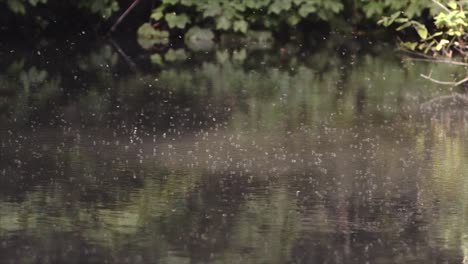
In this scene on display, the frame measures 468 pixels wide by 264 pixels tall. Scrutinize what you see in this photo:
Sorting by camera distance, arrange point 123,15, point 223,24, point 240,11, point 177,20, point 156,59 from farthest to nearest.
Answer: point 123,15 < point 240,11 < point 177,20 < point 223,24 < point 156,59

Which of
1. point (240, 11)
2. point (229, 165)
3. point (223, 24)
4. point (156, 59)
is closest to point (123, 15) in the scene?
point (223, 24)

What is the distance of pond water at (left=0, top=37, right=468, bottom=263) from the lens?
5.52 m

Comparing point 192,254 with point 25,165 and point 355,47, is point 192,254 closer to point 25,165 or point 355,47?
point 25,165

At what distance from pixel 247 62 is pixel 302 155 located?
18.4 ft

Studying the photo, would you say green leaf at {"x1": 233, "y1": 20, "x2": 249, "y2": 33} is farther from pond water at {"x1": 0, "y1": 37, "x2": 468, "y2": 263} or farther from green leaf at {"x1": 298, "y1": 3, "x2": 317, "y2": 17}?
pond water at {"x1": 0, "y1": 37, "x2": 468, "y2": 263}

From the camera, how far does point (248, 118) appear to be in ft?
30.2

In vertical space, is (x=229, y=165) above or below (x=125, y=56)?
below

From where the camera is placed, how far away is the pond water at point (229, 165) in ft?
18.1

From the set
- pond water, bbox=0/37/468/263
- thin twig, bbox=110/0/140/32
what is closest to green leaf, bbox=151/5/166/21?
thin twig, bbox=110/0/140/32

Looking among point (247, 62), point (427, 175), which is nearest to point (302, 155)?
point (427, 175)

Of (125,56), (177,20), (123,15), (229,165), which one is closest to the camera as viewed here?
(229,165)

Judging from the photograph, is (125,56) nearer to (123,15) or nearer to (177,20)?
(177,20)

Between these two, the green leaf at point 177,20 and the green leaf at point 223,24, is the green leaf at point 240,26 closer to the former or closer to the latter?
the green leaf at point 223,24

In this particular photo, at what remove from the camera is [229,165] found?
24.3 feet
